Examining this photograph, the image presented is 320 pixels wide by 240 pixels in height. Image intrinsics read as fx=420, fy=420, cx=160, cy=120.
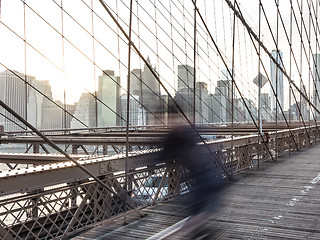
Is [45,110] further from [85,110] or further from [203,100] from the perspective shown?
[203,100]

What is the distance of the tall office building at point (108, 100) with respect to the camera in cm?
1608

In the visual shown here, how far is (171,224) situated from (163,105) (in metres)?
1.86

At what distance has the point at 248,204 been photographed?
6.37 metres

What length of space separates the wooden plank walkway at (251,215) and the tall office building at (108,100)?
8.54 metres

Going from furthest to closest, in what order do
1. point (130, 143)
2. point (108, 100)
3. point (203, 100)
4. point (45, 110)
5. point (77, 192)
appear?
point (203, 100)
point (108, 100)
point (45, 110)
point (130, 143)
point (77, 192)

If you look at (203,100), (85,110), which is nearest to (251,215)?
(85,110)

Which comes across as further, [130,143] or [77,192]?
[130,143]

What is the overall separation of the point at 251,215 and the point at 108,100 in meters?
11.3

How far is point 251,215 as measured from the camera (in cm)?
568

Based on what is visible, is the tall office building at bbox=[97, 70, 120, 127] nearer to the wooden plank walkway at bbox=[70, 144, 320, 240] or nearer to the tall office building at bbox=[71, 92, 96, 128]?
the tall office building at bbox=[71, 92, 96, 128]

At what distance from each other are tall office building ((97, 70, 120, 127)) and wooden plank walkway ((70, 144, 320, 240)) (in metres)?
8.54

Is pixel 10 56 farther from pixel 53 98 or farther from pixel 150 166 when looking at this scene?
pixel 150 166

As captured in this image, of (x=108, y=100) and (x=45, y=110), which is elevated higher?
(x=108, y=100)

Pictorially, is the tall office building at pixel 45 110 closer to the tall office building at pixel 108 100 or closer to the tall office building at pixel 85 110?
the tall office building at pixel 85 110
